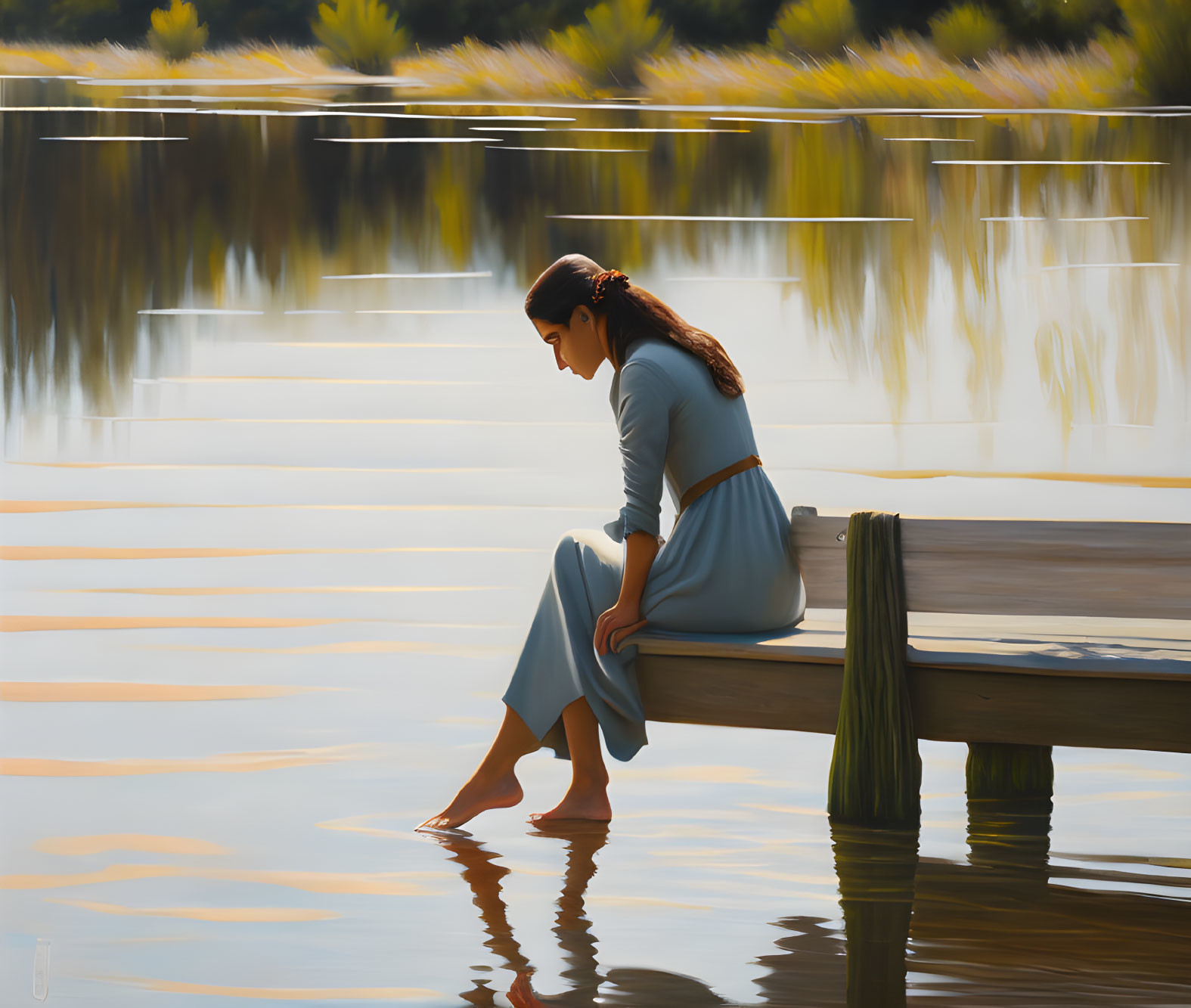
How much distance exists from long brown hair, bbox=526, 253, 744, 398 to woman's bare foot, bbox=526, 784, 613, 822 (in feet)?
2.68

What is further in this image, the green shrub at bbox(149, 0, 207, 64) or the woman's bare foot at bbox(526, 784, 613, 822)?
the green shrub at bbox(149, 0, 207, 64)

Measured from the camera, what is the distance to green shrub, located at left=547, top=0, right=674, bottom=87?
2395 cm

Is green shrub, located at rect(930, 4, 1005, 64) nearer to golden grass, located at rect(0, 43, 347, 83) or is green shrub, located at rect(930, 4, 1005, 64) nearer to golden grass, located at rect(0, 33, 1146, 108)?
golden grass, located at rect(0, 33, 1146, 108)

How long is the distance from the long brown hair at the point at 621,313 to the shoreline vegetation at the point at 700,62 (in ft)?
62.6

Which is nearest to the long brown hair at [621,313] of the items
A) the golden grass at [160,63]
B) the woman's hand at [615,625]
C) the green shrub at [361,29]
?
the woman's hand at [615,625]

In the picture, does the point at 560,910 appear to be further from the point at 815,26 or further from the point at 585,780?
the point at 815,26

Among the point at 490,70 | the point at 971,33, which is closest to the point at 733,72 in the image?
the point at 971,33

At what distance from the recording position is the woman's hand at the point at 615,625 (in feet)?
10.6

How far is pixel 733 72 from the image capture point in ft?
78.7

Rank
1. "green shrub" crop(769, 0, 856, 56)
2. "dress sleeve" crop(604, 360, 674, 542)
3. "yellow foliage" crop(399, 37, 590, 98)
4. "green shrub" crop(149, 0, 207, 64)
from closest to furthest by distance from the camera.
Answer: "dress sleeve" crop(604, 360, 674, 542) < "green shrub" crop(769, 0, 856, 56) < "green shrub" crop(149, 0, 207, 64) < "yellow foliage" crop(399, 37, 590, 98)

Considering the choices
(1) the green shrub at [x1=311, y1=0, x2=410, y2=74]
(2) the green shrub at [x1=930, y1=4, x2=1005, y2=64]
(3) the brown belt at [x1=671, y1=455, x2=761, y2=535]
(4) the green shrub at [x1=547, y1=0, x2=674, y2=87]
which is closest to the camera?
(3) the brown belt at [x1=671, y1=455, x2=761, y2=535]

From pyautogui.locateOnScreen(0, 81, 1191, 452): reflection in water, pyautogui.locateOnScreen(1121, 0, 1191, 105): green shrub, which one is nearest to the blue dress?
pyautogui.locateOnScreen(0, 81, 1191, 452): reflection in water

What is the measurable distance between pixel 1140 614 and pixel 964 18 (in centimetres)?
2120

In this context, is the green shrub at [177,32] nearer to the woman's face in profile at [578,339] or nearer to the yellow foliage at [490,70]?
the yellow foliage at [490,70]
